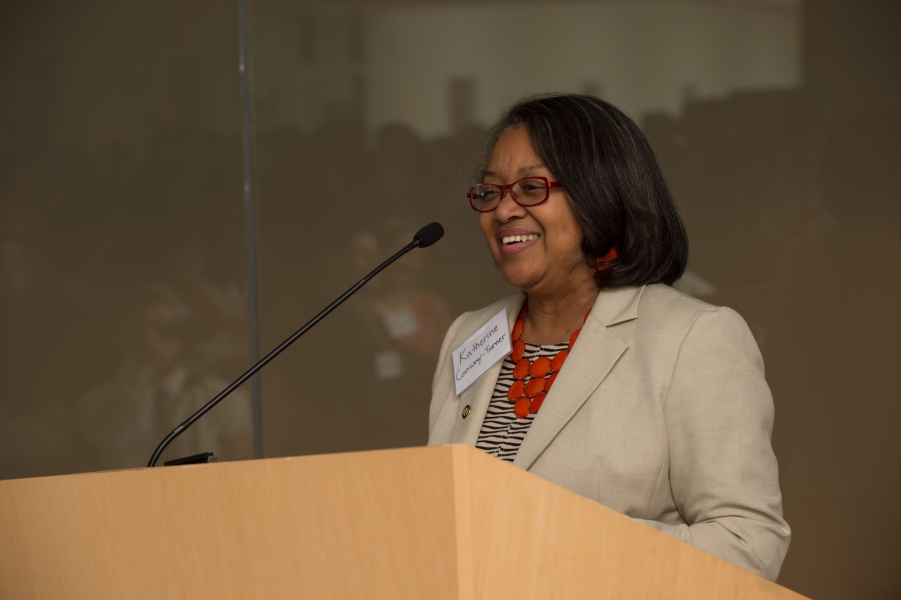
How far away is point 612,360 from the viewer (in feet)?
5.04

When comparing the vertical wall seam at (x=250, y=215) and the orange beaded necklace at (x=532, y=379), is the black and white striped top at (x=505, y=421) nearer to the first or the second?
the orange beaded necklace at (x=532, y=379)

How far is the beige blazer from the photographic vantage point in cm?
132

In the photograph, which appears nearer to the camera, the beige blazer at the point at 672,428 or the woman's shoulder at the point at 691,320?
the beige blazer at the point at 672,428

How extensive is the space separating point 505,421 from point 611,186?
0.49 m

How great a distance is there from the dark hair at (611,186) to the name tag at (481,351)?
240 millimetres

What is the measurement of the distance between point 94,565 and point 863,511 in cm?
304

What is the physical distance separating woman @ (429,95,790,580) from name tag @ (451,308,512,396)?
22mm

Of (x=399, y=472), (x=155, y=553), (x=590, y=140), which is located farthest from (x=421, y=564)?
(x=590, y=140)

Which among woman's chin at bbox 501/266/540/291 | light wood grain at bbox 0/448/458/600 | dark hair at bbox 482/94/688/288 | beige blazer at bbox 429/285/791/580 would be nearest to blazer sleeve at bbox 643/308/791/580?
beige blazer at bbox 429/285/791/580

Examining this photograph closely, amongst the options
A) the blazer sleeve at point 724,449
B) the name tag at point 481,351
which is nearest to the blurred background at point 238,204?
the name tag at point 481,351

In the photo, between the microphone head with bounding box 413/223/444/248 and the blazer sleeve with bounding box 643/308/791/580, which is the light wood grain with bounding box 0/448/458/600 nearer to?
the blazer sleeve with bounding box 643/308/791/580

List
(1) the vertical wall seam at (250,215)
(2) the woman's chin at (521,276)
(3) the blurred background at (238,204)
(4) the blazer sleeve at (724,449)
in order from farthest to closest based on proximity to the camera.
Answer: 1. (1) the vertical wall seam at (250,215)
2. (3) the blurred background at (238,204)
3. (2) the woman's chin at (521,276)
4. (4) the blazer sleeve at (724,449)

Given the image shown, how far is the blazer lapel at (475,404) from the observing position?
5.52 ft

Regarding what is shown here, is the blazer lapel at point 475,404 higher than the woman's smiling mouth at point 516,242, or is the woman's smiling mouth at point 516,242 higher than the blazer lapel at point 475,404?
the woman's smiling mouth at point 516,242
